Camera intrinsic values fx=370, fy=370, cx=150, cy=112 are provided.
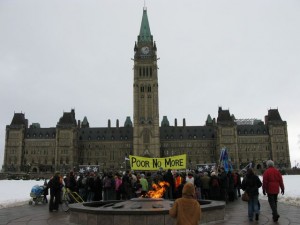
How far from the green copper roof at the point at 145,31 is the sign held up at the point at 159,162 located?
97.2 metres

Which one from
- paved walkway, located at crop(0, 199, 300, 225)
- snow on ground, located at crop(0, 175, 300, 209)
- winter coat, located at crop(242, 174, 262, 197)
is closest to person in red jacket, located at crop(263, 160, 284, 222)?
winter coat, located at crop(242, 174, 262, 197)

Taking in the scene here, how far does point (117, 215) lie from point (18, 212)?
22.8ft

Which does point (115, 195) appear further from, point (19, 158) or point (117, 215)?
point (19, 158)

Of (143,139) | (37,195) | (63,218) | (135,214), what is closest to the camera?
(135,214)

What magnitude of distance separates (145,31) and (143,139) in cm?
3534

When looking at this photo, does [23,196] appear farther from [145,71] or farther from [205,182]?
[145,71]

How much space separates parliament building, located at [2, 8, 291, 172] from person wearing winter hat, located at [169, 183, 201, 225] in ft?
334

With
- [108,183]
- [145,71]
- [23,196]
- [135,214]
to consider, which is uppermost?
[145,71]

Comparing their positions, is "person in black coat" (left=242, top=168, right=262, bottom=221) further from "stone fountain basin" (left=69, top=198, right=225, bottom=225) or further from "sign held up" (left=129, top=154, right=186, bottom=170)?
"sign held up" (left=129, top=154, right=186, bottom=170)

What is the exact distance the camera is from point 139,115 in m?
109

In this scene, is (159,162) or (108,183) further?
(159,162)

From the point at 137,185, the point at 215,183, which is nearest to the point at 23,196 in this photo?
the point at 137,185

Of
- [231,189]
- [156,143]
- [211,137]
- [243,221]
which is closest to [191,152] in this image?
[211,137]

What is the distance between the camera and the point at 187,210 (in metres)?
6.36
